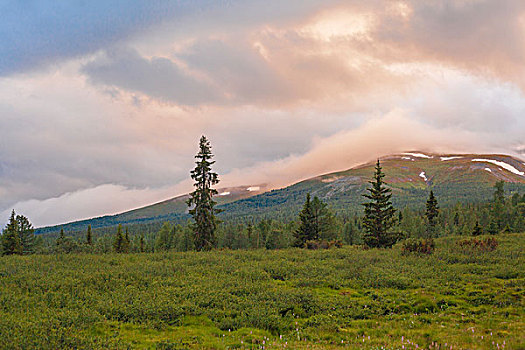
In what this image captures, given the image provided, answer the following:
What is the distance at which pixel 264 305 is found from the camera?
13.7 metres

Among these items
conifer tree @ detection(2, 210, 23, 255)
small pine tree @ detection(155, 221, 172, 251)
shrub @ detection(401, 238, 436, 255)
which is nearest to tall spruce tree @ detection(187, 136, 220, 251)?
shrub @ detection(401, 238, 436, 255)

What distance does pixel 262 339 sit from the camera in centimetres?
1038

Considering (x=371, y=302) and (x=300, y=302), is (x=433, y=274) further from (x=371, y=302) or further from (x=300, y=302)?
(x=300, y=302)

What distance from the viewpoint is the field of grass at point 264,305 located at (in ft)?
32.6

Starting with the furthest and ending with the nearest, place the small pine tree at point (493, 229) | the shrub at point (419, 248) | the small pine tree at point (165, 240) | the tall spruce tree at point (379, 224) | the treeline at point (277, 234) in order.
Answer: the small pine tree at point (165, 240), the treeline at point (277, 234), the small pine tree at point (493, 229), the tall spruce tree at point (379, 224), the shrub at point (419, 248)

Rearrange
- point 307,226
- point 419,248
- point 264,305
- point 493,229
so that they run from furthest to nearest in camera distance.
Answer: point 307,226, point 493,229, point 419,248, point 264,305

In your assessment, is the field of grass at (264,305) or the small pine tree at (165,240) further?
the small pine tree at (165,240)

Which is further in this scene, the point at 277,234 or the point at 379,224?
the point at 277,234

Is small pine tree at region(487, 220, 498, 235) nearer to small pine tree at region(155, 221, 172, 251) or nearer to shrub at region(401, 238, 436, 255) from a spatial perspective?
shrub at region(401, 238, 436, 255)

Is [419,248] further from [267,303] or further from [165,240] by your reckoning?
[165,240]

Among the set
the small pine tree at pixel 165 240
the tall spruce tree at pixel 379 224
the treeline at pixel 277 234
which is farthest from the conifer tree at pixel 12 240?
the tall spruce tree at pixel 379 224

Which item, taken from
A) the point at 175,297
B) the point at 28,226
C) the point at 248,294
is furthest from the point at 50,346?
the point at 28,226

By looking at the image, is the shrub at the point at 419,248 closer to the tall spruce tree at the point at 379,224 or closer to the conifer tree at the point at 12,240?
the tall spruce tree at the point at 379,224

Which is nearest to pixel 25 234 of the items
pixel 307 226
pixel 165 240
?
pixel 165 240
